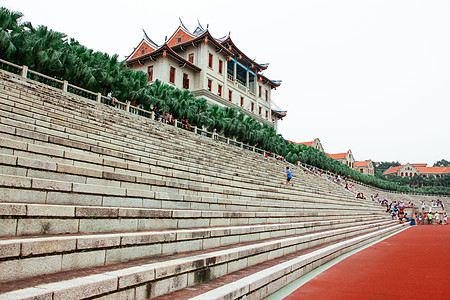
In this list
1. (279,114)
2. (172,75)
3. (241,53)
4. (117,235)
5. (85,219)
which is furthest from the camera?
(279,114)

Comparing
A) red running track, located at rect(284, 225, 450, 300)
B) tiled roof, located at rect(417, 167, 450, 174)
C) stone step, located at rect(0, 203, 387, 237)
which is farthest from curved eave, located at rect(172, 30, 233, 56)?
tiled roof, located at rect(417, 167, 450, 174)

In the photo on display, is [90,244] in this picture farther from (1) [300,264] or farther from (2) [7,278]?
(1) [300,264]

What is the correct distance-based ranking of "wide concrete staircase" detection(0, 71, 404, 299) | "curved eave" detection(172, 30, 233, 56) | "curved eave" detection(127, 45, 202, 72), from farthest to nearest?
"curved eave" detection(172, 30, 233, 56)
"curved eave" detection(127, 45, 202, 72)
"wide concrete staircase" detection(0, 71, 404, 299)

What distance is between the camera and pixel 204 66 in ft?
A: 120

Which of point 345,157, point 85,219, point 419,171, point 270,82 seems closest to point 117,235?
point 85,219

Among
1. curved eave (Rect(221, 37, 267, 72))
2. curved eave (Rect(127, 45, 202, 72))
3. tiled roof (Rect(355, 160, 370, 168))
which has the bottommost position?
tiled roof (Rect(355, 160, 370, 168))

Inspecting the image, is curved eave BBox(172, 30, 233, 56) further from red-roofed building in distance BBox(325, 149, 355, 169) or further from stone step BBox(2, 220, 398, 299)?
red-roofed building in distance BBox(325, 149, 355, 169)

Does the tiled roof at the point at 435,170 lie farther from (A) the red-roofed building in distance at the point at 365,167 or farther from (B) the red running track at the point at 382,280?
(B) the red running track at the point at 382,280

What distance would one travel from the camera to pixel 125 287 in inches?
114

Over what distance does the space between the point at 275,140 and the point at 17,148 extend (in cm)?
3211

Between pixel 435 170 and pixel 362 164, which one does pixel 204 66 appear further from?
pixel 435 170

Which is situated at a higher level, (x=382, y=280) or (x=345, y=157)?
(x=345, y=157)

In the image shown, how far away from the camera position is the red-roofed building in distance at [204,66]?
1361 inches

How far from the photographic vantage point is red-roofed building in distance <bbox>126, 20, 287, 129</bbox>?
34562 mm
